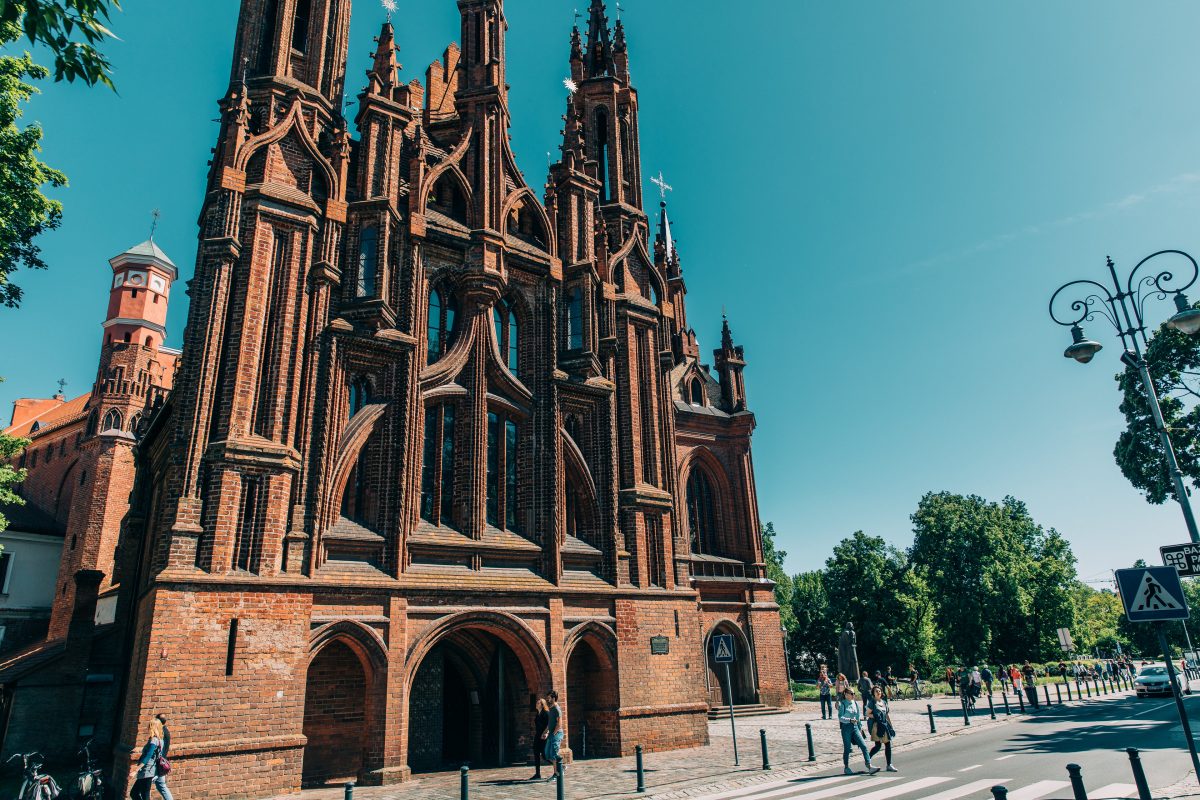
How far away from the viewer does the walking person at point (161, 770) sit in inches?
447

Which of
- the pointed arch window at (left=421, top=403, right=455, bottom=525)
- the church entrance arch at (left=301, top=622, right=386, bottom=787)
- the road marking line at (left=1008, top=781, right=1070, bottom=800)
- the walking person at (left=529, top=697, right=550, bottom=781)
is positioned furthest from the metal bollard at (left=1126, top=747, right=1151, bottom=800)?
the pointed arch window at (left=421, top=403, right=455, bottom=525)

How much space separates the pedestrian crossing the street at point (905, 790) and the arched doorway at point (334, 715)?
25.7 feet

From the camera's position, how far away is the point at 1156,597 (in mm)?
9234

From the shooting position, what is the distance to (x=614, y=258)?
927 inches

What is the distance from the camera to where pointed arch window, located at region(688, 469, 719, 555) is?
3147 centimetres

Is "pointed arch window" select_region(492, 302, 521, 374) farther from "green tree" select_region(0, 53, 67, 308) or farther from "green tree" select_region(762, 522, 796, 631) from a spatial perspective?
"green tree" select_region(762, 522, 796, 631)

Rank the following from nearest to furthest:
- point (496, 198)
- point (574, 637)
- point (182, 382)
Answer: point (182, 382) < point (574, 637) < point (496, 198)

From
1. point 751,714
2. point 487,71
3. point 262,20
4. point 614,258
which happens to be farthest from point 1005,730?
point 262,20

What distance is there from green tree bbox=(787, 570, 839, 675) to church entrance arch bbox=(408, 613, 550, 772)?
112 feet

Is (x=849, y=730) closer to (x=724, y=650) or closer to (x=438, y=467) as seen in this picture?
(x=724, y=650)

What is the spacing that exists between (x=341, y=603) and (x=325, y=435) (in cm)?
372

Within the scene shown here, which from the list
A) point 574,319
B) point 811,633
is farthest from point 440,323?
point 811,633

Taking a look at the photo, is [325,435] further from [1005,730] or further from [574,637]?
[1005,730]

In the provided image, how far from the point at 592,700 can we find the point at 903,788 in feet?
29.1
